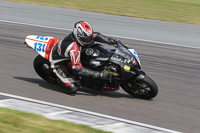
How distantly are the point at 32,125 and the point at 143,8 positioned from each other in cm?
1527

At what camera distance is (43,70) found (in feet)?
27.8

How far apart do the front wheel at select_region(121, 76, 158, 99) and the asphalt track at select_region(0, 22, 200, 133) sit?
137 mm

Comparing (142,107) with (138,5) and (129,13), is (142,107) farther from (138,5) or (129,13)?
(138,5)

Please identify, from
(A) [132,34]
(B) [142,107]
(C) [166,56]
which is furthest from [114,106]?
(A) [132,34]

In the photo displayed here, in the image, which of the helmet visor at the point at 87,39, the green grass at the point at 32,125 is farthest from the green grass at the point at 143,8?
the green grass at the point at 32,125

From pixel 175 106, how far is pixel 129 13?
38.0 feet

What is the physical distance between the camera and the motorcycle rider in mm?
7426

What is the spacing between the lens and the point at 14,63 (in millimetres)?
10000

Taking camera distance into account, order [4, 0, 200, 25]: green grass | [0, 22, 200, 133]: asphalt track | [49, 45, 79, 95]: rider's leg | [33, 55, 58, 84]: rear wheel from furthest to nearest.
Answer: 1. [4, 0, 200, 25]: green grass
2. [33, 55, 58, 84]: rear wheel
3. [49, 45, 79, 95]: rider's leg
4. [0, 22, 200, 133]: asphalt track

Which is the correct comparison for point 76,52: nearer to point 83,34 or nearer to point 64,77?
point 83,34

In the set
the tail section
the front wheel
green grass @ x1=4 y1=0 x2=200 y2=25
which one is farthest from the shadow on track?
green grass @ x1=4 y1=0 x2=200 y2=25

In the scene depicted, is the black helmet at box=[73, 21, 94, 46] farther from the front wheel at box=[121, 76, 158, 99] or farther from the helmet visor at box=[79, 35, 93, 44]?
the front wheel at box=[121, 76, 158, 99]

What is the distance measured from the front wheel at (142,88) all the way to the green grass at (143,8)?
34.7 ft

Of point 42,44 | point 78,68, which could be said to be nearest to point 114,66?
point 78,68
